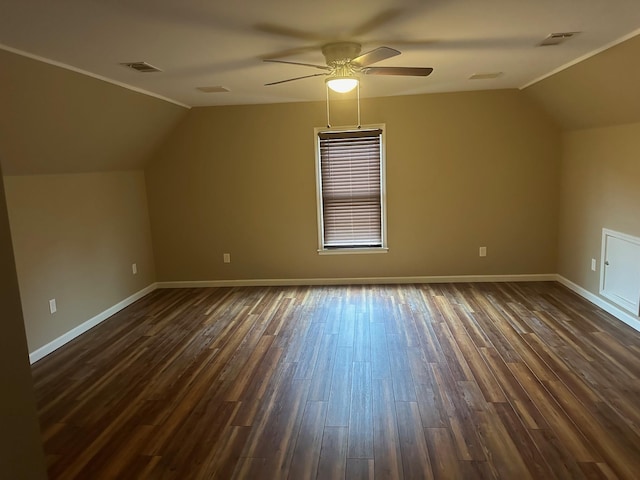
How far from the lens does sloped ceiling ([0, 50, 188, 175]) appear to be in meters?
2.87

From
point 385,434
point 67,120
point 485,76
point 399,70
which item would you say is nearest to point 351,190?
point 485,76

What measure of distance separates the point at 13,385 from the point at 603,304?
16.3 ft

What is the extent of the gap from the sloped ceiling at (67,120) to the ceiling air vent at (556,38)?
130 inches

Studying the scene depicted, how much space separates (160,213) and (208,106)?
155 cm

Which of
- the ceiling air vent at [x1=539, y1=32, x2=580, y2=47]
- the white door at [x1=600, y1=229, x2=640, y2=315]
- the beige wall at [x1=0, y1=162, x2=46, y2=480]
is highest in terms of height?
the ceiling air vent at [x1=539, y1=32, x2=580, y2=47]

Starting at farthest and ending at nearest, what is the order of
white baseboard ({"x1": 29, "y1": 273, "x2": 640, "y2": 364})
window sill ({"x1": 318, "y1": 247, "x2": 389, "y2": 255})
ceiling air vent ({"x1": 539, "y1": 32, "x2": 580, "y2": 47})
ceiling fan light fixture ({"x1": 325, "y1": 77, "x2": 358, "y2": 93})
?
window sill ({"x1": 318, "y1": 247, "x2": 389, "y2": 255}) < white baseboard ({"x1": 29, "y1": 273, "x2": 640, "y2": 364}) < ceiling fan light fixture ({"x1": 325, "y1": 77, "x2": 358, "y2": 93}) < ceiling air vent ({"x1": 539, "y1": 32, "x2": 580, "y2": 47})

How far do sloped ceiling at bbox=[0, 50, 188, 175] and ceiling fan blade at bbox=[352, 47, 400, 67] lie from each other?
6.74 ft

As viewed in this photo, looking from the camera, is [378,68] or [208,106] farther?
[208,106]

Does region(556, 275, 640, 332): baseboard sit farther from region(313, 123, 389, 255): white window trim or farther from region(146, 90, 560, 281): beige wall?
region(313, 123, 389, 255): white window trim

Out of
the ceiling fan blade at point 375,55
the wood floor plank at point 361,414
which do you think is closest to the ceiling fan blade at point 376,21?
the ceiling fan blade at point 375,55

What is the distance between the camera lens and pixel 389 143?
539cm

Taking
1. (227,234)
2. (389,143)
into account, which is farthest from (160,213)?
(389,143)

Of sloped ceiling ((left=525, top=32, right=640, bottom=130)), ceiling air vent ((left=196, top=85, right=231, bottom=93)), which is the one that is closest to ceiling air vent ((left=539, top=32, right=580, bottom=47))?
sloped ceiling ((left=525, top=32, right=640, bottom=130))

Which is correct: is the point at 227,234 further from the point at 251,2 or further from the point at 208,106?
the point at 251,2
